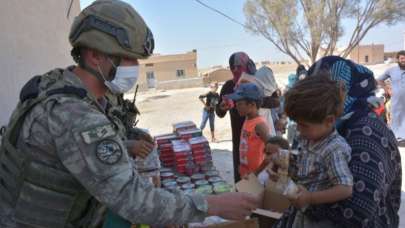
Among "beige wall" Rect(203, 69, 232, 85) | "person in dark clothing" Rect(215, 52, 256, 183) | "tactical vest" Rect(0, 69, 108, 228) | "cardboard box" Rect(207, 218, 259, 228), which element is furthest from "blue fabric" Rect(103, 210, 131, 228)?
"beige wall" Rect(203, 69, 232, 85)

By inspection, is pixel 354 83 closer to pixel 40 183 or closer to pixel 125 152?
pixel 125 152

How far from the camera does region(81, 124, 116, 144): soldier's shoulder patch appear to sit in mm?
1179

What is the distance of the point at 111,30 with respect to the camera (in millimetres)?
1367

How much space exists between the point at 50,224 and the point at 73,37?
70cm

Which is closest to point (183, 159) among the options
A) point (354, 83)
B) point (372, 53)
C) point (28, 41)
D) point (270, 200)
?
point (270, 200)

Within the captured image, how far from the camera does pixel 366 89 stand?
67.2 inches

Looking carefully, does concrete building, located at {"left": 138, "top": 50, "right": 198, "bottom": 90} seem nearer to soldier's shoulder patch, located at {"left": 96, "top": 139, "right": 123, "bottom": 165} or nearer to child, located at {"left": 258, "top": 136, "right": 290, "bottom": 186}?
child, located at {"left": 258, "top": 136, "right": 290, "bottom": 186}

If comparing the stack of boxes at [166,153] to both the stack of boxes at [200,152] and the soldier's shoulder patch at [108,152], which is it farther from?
the soldier's shoulder patch at [108,152]

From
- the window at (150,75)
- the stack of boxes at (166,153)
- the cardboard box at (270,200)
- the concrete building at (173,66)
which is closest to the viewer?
the cardboard box at (270,200)

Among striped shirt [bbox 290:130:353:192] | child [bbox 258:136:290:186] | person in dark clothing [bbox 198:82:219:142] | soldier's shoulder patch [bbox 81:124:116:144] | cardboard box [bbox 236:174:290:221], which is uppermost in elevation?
soldier's shoulder patch [bbox 81:124:116:144]

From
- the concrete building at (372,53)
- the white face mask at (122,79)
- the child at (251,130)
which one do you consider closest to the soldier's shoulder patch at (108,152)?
the white face mask at (122,79)

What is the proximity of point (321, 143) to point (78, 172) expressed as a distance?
1032mm

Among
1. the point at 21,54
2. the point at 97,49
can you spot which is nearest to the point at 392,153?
the point at 97,49

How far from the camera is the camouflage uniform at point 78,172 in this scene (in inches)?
46.9
